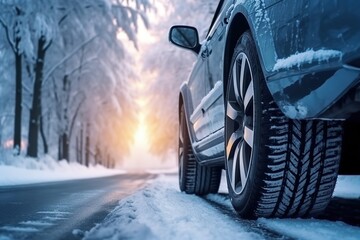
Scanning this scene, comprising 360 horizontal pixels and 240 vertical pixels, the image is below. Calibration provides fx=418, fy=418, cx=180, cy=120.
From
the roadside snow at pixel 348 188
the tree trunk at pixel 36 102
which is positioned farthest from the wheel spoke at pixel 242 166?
the tree trunk at pixel 36 102

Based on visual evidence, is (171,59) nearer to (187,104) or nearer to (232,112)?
(187,104)

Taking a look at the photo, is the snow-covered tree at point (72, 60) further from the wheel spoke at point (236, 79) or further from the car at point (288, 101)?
the car at point (288, 101)

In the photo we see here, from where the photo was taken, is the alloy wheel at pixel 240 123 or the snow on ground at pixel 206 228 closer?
the snow on ground at pixel 206 228

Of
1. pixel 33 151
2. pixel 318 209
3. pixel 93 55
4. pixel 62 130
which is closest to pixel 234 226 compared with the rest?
pixel 318 209

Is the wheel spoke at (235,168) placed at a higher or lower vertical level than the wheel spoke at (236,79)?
lower

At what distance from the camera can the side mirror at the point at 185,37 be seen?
4.46m

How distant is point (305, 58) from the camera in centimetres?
190

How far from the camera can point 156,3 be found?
15531mm

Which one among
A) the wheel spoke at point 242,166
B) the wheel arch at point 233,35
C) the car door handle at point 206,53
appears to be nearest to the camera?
the wheel spoke at point 242,166

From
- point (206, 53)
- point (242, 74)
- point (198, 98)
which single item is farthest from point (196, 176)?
point (242, 74)

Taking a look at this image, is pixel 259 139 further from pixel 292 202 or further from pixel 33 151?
pixel 33 151

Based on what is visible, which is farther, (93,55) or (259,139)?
(93,55)

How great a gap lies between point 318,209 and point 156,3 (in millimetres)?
14109

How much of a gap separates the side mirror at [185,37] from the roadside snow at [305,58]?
8.03 ft
